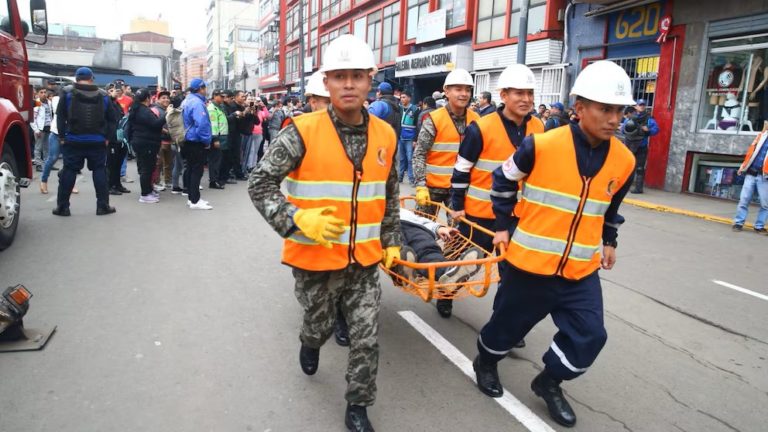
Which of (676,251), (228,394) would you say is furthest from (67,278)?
(676,251)

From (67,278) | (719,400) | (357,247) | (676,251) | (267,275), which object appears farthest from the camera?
(676,251)

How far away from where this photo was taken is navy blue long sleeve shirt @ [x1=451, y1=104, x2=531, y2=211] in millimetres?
4336

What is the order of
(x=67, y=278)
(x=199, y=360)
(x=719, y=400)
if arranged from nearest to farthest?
(x=719, y=400) < (x=199, y=360) < (x=67, y=278)

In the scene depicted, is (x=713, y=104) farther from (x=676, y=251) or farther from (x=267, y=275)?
(x=267, y=275)

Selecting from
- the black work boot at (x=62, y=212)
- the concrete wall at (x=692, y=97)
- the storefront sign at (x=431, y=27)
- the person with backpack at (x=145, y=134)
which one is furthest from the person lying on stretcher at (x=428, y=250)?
the storefront sign at (x=431, y=27)

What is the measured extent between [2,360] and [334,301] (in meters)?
2.36

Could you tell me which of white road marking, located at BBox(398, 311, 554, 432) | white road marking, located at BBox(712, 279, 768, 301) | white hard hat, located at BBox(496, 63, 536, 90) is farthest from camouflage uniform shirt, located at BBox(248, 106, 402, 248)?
white road marking, located at BBox(712, 279, 768, 301)

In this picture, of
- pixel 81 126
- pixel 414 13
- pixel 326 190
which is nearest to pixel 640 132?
pixel 81 126

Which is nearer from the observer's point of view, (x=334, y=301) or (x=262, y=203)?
(x=262, y=203)

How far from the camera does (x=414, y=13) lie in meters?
26.3

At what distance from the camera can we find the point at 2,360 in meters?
3.66

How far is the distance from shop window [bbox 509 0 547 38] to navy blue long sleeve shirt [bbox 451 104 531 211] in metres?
14.3

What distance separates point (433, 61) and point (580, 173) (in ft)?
69.2

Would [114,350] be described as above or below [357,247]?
below
